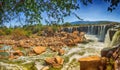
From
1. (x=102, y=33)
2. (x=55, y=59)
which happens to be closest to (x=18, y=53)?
(x=55, y=59)

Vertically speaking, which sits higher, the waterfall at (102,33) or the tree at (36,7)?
the tree at (36,7)

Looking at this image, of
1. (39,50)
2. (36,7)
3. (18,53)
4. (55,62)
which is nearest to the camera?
(36,7)

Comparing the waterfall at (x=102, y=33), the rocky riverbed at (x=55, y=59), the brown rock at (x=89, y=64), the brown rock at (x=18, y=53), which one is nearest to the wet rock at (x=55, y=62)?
the rocky riverbed at (x=55, y=59)

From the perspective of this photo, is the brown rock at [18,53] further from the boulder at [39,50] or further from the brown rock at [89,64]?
the brown rock at [89,64]

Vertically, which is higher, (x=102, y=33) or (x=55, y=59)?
(x=102, y=33)

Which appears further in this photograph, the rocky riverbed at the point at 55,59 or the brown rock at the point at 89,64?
the rocky riverbed at the point at 55,59

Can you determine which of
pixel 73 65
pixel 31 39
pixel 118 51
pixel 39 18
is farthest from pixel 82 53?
pixel 39 18

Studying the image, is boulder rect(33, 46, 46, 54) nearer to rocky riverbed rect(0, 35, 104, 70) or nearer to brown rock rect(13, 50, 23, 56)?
rocky riverbed rect(0, 35, 104, 70)

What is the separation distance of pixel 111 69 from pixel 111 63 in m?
0.15

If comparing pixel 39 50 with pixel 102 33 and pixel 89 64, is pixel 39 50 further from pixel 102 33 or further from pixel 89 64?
pixel 89 64

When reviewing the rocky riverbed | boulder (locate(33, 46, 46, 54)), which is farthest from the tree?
boulder (locate(33, 46, 46, 54))

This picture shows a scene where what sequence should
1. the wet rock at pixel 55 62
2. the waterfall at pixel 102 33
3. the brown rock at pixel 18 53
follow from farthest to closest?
1. the waterfall at pixel 102 33
2. the brown rock at pixel 18 53
3. the wet rock at pixel 55 62

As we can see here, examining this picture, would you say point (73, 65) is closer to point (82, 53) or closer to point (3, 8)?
point (82, 53)

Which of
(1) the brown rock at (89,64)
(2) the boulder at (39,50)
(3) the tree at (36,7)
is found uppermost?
(3) the tree at (36,7)
